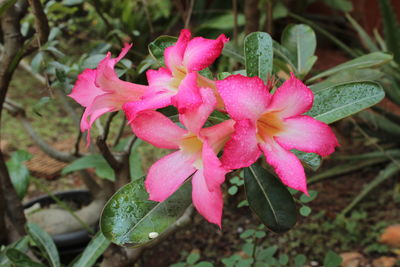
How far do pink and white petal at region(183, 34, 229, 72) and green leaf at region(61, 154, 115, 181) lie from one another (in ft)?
2.98

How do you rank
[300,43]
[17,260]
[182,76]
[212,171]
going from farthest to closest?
[300,43]
[17,260]
[182,76]
[212,171]

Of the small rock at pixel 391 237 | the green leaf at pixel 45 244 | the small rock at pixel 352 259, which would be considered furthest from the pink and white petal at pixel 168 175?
the small rock at pixel 391 237

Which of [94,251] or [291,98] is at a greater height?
[291,98]

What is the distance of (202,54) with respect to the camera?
57 centimetres

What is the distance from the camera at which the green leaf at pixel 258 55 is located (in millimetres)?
788

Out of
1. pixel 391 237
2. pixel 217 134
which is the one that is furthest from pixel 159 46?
pixel 391 237

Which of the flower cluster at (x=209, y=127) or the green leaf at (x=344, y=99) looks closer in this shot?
the flower cluster at (x=209, y=127)

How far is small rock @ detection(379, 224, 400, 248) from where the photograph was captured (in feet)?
5.51

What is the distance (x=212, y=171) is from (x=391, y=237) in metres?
1.43

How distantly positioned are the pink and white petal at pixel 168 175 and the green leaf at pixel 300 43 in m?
0.59

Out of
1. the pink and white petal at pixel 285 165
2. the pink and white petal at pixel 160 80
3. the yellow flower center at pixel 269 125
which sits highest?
the pink and white petal at pixel 160 80

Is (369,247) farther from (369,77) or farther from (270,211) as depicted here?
(270,211)

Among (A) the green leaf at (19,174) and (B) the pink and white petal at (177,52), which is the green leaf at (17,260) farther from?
(B) the pink and white petal at (177,52)

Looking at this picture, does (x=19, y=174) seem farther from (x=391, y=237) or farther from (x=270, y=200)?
(x=391, y=237)
